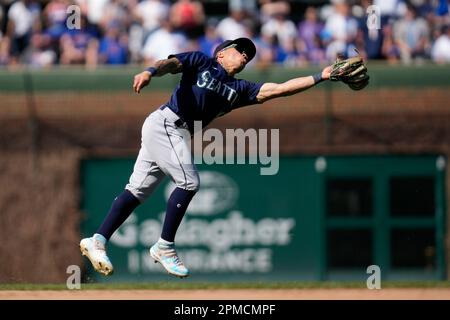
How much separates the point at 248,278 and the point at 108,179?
2357 millimetres

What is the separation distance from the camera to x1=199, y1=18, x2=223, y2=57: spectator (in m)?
14.6

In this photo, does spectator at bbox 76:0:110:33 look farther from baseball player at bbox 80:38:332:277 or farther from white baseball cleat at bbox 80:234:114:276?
white baseball cleat at bbox 80:234:114:276

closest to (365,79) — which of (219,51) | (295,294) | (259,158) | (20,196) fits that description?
(219,51)

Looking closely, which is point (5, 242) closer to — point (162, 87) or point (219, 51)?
point (162, 87)

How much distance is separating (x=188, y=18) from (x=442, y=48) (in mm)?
3601

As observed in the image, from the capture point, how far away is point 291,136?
15156mm

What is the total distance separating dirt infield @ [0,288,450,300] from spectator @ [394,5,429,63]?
15.4 ft

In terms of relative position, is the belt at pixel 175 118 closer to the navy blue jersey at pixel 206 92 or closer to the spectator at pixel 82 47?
the navy blue jersey at pixel 206 92

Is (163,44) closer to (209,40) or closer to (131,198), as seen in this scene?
(209,40)

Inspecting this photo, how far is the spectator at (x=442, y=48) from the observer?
49.9 ft

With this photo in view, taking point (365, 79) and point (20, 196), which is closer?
point (365, 79)

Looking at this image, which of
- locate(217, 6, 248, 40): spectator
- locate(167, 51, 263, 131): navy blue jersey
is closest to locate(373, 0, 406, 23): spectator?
locate(217, 6, 248, 40): spectator

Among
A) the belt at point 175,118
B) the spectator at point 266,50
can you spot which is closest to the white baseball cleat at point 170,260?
the belt at point 175,118

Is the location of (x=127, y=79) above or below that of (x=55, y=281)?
above
